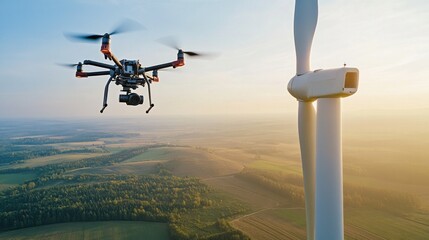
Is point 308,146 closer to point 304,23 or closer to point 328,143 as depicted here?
point 328,143

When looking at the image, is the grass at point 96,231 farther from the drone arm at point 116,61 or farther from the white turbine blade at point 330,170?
the white turbine blade at point 330,170

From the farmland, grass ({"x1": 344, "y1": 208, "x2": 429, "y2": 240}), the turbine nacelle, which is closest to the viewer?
the turbine nacelle

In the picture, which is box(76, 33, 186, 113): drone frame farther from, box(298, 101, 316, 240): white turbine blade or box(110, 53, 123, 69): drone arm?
box(298, 101, 316, 240): white turbine blade

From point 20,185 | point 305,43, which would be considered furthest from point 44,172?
point 305,43

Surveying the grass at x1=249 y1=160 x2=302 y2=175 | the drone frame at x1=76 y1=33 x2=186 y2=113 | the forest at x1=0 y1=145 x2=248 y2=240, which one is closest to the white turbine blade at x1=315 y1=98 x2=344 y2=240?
the drone frame at x1=76 y1=33 x2=186 y2=113

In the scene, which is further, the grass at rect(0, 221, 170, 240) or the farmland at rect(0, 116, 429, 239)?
the farmland at rect(0, 116, 429, 239)

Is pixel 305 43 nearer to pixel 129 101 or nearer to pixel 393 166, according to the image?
pixel 129 101
